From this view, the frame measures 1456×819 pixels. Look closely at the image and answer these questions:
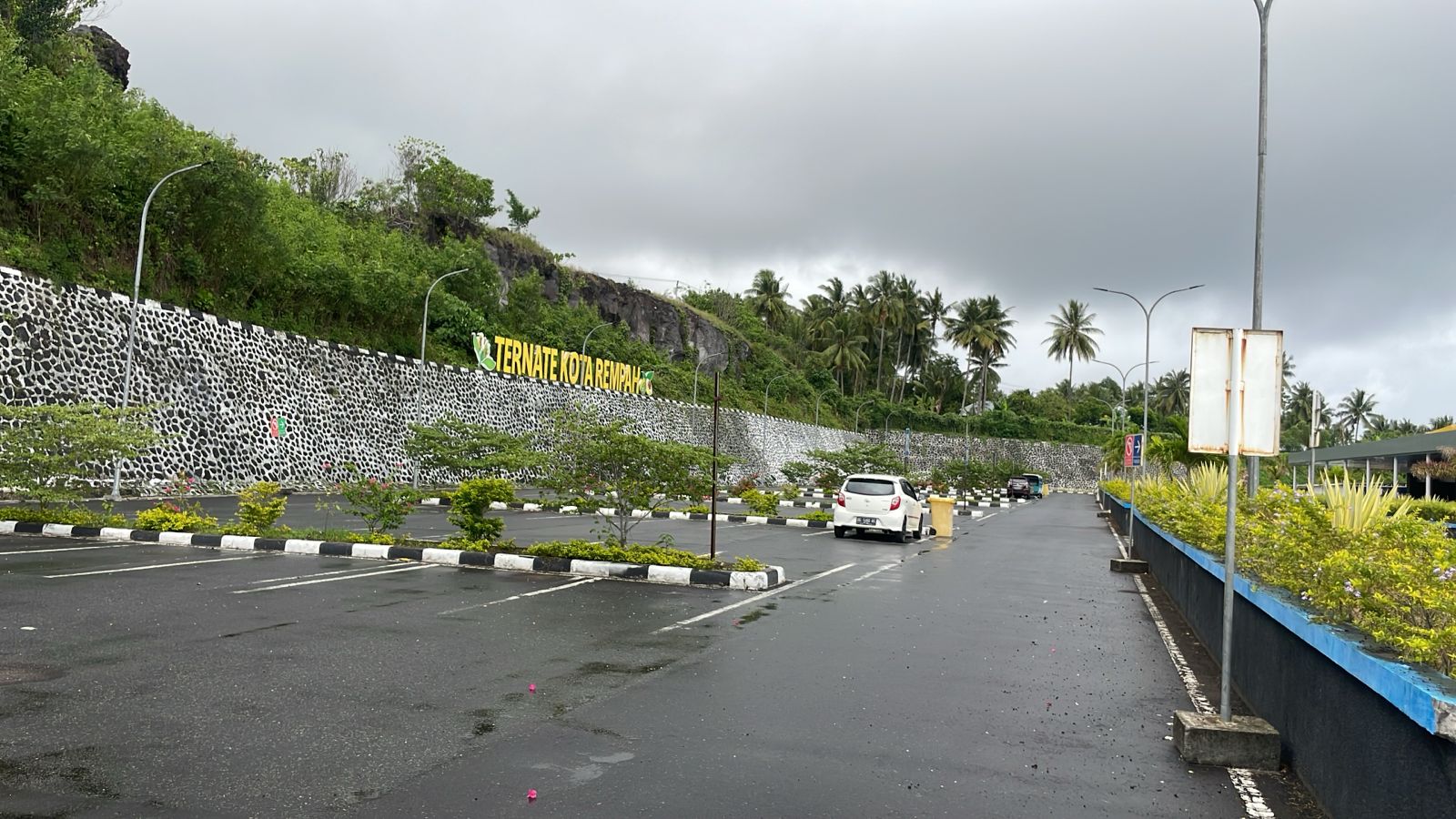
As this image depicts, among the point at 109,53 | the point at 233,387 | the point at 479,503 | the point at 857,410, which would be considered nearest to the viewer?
the point at 479,503

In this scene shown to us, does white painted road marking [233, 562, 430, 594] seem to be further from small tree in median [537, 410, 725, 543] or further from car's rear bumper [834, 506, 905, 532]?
car's rear bumper [834, 506, 905, 532]

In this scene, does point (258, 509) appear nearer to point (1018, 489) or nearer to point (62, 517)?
point (62, 517)

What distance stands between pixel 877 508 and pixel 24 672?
18078mm

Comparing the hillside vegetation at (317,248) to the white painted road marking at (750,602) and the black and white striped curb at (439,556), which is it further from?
the white painted road marking at (750,602)

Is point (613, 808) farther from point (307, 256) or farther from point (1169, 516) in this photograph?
point (307, 256)

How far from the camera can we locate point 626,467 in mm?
14273

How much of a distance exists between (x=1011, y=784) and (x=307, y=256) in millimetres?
35026

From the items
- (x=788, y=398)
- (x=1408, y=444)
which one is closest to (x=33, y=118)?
(x=1408, y=444)

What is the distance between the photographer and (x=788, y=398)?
8325 cm

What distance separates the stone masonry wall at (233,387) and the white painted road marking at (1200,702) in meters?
8.21

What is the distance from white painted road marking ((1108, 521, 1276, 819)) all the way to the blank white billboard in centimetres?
190

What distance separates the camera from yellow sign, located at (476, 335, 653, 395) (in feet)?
142

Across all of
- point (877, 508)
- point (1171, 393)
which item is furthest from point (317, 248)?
point (1171, 393)

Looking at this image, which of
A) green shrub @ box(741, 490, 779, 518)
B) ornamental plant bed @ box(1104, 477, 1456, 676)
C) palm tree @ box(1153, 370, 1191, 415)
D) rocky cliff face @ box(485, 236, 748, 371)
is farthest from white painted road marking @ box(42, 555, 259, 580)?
palm tree @ box(1153, 370, 1191, 415)
